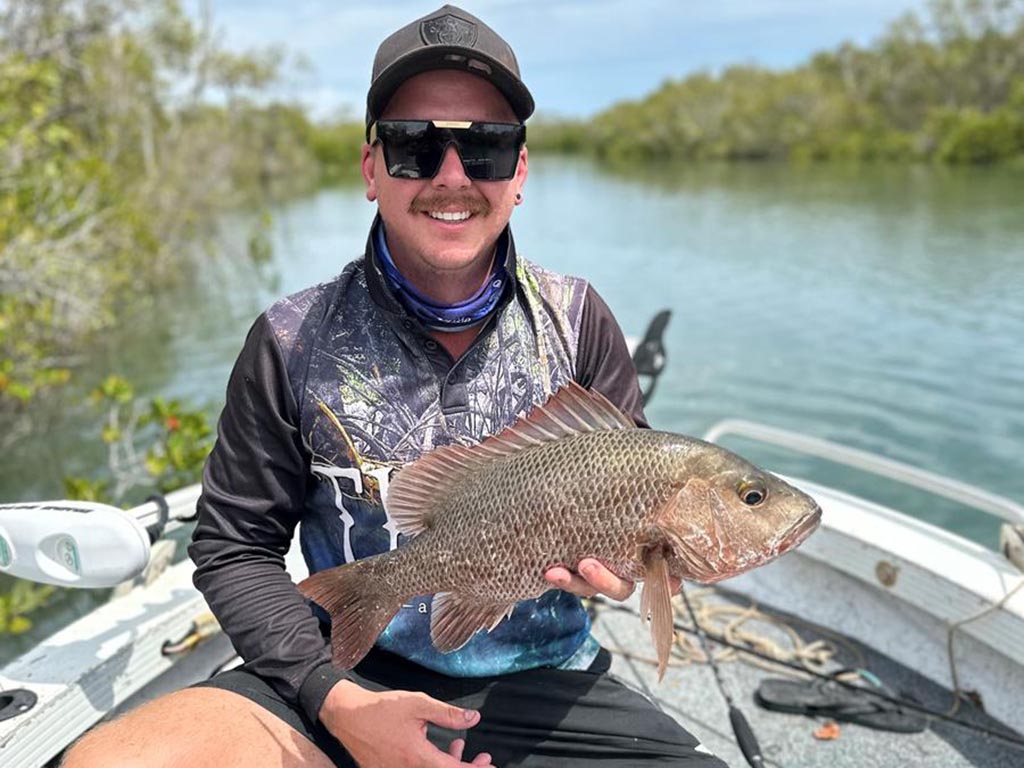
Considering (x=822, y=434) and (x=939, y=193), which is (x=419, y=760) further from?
(x=939, y=193)

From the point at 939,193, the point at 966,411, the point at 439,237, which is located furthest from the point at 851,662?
the point at 939,193

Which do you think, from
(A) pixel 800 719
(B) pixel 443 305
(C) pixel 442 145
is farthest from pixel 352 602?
(A) pixel 800 719

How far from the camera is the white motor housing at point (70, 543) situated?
2.42 meters

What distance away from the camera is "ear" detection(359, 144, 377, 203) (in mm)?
2365

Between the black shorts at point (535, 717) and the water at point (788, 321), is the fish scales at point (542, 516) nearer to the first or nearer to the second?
the black shorts at point (535, 717)

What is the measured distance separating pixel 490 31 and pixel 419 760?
177cm

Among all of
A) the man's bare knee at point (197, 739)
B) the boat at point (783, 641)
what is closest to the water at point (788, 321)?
the boat at point (783, 641)

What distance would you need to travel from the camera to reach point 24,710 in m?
2.40

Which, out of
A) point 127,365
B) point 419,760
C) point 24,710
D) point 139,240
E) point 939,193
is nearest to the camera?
point 419,760

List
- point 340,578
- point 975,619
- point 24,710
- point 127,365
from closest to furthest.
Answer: point 340,578
point 24,710
point 975,619
point 127,365

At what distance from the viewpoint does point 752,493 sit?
1870 millimetres

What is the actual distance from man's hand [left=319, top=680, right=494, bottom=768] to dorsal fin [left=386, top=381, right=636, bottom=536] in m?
0.40

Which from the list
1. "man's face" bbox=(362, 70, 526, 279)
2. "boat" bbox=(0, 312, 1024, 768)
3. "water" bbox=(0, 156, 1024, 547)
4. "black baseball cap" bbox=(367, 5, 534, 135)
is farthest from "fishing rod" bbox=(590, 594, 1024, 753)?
"water" bbox=(0, 156, 1024, 547)

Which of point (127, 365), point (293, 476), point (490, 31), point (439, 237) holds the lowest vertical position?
point (127, 365)
